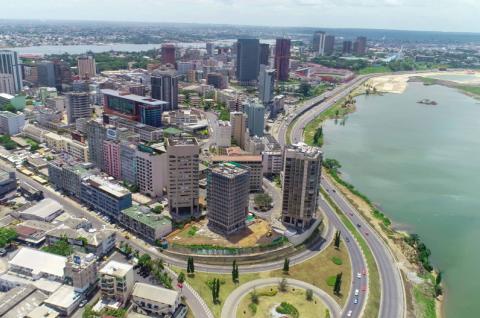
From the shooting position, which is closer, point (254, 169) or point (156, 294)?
point (156, 294)

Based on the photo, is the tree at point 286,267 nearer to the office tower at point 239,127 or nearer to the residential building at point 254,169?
the residential building at point 254,169

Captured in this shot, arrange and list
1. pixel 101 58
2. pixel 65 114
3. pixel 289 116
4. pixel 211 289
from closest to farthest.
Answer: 1. pixel 211 289
2. pixel 65 114
3. pixel 289 116
4. pixel 101 58

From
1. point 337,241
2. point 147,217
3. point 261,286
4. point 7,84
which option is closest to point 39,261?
point 147,217

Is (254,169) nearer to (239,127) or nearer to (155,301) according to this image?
(239,127)

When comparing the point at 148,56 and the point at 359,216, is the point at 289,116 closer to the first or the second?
the point at 359,216

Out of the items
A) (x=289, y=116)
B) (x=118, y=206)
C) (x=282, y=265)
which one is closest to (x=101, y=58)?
(x=289, y=116)

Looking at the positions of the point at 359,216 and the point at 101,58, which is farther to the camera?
the point at 101,58
